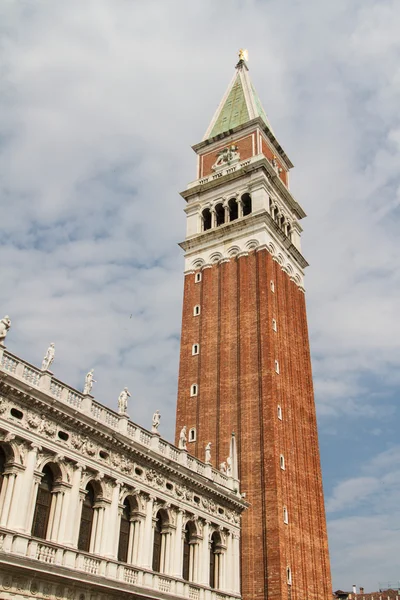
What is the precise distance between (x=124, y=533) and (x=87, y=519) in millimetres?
2816

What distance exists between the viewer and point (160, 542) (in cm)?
3219

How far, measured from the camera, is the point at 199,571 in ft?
112

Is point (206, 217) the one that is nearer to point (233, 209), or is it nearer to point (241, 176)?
point (233, 209)

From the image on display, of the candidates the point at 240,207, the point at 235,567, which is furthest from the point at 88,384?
the point at 240,207

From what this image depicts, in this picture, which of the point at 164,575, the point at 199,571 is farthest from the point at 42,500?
the point at 199,571

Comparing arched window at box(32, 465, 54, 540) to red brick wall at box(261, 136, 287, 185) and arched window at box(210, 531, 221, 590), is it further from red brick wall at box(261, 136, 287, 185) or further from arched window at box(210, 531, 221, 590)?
red brick wall at box(261, 136, 287, 185)

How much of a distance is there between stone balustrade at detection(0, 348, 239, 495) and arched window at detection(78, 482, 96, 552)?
305cm

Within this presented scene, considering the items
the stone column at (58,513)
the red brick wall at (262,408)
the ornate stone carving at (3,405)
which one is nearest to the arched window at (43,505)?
the stone column at (58,513)

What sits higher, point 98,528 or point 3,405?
point 3,405

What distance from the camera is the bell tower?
43844 mm

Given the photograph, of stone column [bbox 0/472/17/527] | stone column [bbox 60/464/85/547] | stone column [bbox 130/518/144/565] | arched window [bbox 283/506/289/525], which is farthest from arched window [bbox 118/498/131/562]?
arched window [bbox 283/506/289/525]

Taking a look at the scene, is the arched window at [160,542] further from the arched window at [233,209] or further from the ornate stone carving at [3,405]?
the arched window at [233,209]

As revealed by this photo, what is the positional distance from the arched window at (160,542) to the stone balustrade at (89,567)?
2.48 ft

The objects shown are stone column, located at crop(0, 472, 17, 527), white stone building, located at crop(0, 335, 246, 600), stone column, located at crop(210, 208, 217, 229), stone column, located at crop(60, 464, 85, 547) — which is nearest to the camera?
stone column, located at crop(0, 472, 17, 527)
